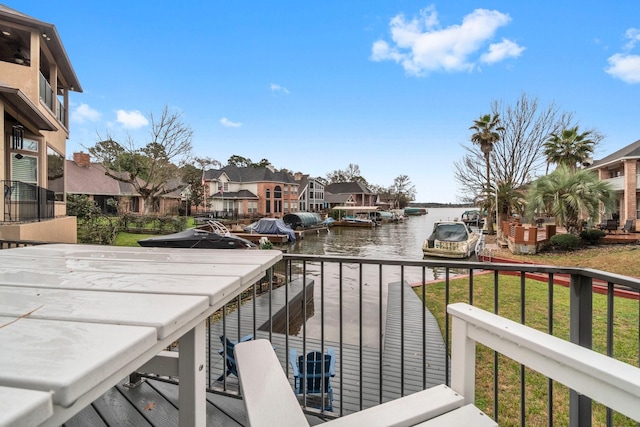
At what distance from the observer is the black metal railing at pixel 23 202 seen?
7828 millimetres

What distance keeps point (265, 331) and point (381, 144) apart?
116ft

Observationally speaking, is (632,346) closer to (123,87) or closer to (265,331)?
(265,331)

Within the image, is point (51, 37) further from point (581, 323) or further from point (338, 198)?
point (338, 198)

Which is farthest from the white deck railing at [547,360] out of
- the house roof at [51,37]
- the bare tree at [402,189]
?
the bare tree at [402,189]

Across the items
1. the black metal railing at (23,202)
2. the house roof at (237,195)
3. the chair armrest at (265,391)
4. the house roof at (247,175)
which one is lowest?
the chair armrest at (265,391)

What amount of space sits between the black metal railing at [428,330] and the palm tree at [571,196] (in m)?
6.99

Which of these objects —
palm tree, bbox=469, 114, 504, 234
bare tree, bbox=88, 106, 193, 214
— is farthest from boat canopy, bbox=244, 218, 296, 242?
palm tree, bbox=469, 114, 504, 234

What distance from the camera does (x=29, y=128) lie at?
9.66 m

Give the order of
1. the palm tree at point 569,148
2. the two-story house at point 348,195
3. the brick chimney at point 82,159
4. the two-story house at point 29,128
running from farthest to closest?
Result: the two-story house at point 348,195
the brick chimney at point 82,159
the palm tree at point 569,148
the two-story house at point 29,128

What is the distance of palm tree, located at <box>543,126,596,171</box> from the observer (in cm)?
2236

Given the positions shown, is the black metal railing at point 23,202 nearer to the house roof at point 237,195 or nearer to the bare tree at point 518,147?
the bare tree at point 518,147

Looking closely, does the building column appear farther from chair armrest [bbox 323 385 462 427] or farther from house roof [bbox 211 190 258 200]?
house roof [bbox 211 190 258 200]

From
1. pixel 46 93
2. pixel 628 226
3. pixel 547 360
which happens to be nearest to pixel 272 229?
pixel 46 93

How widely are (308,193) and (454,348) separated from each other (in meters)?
49.0
